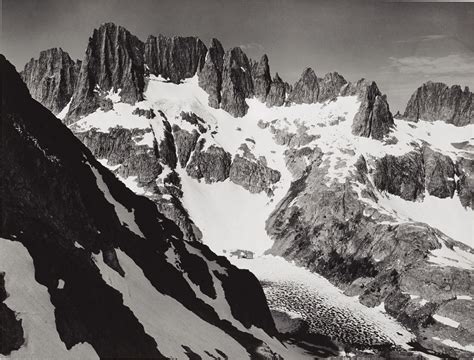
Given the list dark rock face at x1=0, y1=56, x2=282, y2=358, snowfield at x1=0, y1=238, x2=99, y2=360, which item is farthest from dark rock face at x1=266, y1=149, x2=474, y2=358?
snowfield at x1=0, y1=238, x2=99, y2=360

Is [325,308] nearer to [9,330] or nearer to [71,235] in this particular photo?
[71,235]

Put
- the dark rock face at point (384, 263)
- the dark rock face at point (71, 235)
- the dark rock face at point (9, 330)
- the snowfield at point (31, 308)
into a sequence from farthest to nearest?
1. the dark rock face at point (384, 263)
2. the dark rock face at point (71, 235)
3. the snowfield at point (31, 308)
4. the dark rock face at point (9, 330)

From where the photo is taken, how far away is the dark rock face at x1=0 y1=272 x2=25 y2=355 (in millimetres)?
35562

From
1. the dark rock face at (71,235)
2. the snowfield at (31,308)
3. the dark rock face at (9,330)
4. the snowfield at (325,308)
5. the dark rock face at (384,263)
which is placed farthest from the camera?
the dark rock face at (384,263)

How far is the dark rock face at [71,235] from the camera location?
150 ft

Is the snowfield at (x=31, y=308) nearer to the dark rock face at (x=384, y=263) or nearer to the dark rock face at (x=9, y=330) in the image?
the dark rock face at (x=9, y=330)

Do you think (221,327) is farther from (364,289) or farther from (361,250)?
(361,250)

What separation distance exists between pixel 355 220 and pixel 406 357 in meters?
84.8

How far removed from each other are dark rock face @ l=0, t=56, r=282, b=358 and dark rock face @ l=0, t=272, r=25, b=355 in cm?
459

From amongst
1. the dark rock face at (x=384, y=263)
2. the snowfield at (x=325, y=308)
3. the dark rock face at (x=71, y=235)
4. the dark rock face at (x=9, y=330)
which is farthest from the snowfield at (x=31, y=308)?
the dark rock face at (x=384, y=263)

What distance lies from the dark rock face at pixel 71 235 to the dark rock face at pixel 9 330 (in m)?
4.59

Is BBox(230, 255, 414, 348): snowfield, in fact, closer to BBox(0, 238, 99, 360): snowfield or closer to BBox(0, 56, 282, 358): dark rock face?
BBox(0, 56, 282, 358): dark rock face

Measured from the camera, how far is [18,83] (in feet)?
191

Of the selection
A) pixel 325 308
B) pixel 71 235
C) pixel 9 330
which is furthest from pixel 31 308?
pixel 325 308
